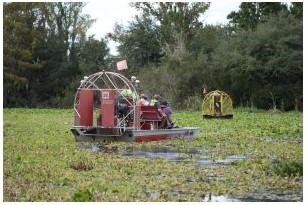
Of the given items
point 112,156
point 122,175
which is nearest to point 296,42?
point 112,156

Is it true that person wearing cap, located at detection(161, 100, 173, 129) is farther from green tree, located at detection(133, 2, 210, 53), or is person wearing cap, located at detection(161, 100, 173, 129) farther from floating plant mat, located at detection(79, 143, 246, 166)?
green tree, located at detection(133, 2, 210, 53)

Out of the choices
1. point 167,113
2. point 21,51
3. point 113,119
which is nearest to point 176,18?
point 21,51

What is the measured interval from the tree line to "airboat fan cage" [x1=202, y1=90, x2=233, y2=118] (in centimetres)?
351

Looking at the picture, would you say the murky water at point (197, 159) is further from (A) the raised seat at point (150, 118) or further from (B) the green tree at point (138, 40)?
(B) the green tree at point (138, 40)

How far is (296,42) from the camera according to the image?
27.1 meters

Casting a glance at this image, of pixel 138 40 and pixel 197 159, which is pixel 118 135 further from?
pixel 138 40

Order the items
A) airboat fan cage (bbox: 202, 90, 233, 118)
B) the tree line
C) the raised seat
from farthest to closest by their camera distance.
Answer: the tree line → airboat fan cage (bbox: 202, 90, 233, 118) → the raised seat

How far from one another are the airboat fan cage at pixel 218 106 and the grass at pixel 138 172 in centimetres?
826

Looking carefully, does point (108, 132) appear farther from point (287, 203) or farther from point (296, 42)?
point (296, 42)

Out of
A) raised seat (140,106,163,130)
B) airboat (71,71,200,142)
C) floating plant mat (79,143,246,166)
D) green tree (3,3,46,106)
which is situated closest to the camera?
floating plant mat (79,143,246,166)

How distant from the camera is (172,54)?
108 feet

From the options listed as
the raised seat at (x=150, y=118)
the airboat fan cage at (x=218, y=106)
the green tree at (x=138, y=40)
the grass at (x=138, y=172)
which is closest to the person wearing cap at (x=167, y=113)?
the raised seat at (x=150, y=118)

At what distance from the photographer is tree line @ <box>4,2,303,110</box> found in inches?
1100

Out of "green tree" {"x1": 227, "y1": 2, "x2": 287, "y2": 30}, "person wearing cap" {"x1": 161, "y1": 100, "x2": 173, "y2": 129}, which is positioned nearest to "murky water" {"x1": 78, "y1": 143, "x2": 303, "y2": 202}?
"person wearing cap" {"x1": 161, "y1": 100, "x2": 173, "y2": 129}
